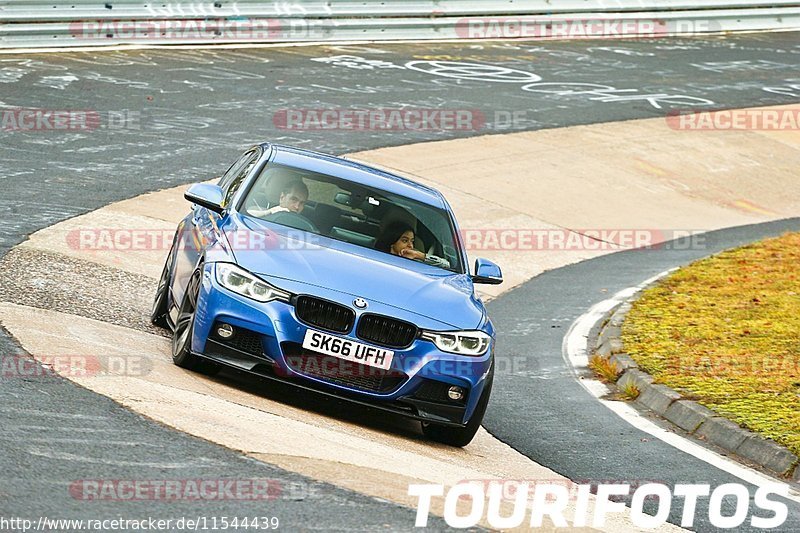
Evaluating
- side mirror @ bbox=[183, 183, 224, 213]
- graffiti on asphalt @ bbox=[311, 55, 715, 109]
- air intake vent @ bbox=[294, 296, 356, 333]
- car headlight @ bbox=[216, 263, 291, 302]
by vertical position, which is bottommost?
graffiti on asphalt @ bbox=[311, 55, 715, 109]

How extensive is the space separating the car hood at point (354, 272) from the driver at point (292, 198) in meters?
0.27

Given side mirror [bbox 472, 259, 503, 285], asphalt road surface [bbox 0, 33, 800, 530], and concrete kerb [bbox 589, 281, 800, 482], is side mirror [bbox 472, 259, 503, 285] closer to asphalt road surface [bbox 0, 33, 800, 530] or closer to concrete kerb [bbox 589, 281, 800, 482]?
asphalt road surface [bbox 0, 33, 800, 530]

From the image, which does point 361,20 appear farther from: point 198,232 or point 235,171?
point 198,232

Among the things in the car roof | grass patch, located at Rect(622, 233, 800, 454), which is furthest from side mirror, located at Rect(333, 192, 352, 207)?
grass patch, located at Rect(622, 233, 800, 454)

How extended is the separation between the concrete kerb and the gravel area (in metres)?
3.78

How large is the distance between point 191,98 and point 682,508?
1458 cm

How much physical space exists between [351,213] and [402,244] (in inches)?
16.7

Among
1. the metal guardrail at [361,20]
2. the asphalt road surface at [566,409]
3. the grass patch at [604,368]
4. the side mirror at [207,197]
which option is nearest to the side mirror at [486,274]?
the asphalt road surface at [566,409]

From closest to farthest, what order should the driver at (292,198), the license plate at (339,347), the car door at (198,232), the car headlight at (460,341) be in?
1. the license plate at (339,347)
2. the car headlight at (460,341)
3. the car door at (198,232)
4. the driver at (292,198)

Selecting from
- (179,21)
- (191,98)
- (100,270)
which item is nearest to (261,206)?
(100,270)

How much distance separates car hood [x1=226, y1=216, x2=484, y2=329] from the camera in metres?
8.27

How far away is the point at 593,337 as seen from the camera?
42.7 ft

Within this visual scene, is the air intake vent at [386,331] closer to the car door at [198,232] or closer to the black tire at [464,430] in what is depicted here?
the black tire at [464,430]

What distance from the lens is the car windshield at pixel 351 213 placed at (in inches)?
369
